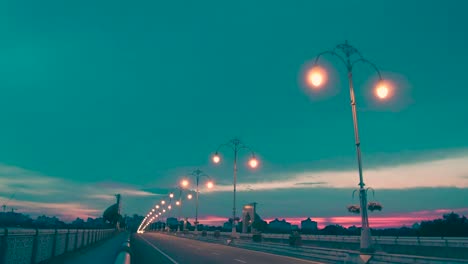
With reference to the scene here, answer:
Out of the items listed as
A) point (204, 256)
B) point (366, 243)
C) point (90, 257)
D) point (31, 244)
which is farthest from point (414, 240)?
point (31, 244)

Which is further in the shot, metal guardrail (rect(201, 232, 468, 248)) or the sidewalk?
metal guardrail (rect(201, 232, 468, 248))

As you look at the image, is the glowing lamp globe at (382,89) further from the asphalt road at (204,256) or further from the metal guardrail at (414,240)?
the metal guardrail at (414,240)

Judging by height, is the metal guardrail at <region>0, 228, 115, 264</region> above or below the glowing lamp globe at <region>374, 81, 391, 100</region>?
below

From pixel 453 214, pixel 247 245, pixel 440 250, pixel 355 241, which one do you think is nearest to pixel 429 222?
pixel 453 214

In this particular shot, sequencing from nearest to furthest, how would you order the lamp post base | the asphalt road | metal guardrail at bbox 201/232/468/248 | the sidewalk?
the lamp post base, the sidewalk, the asphalt road, metal guardrail at bbox 201/232/468/248

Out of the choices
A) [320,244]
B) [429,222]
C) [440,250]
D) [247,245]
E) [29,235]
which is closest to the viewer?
[29,235]

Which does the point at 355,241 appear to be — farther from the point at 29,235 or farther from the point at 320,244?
the point at 29,235

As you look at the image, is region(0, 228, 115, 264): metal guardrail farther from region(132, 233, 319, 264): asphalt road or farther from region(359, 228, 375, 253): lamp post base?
region(359, 228, 375, 253): lamp post base

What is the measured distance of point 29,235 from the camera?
609 inches

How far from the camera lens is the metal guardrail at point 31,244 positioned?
12.7m

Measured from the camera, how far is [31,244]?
16.4 meters

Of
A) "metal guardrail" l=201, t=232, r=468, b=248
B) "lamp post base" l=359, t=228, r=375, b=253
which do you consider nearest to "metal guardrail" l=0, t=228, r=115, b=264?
"lamp post base" l=359, t=228, r=375, b=253

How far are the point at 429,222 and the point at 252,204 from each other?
36141mm

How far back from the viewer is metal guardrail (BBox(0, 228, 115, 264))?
498 inches
